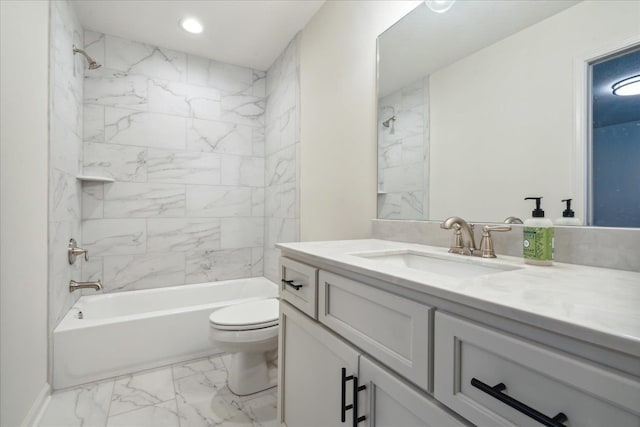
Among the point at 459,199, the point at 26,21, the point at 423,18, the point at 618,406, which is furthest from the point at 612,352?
the point at 26,21

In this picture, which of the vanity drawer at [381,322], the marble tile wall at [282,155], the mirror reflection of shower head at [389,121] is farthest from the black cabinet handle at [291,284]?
the marble tile wall at [282,155]

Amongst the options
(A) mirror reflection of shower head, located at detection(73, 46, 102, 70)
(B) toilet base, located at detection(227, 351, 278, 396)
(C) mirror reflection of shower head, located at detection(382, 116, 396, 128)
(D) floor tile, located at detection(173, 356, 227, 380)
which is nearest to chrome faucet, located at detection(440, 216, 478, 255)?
(C) mirror reflection of shower head, located at detection(382, 116, 396, 128)

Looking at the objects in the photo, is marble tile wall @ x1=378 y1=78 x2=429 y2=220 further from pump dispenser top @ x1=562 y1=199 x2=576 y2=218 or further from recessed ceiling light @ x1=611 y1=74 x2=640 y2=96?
recessed ceiling light @ x1=611 y1=74 x2=640 y2=96

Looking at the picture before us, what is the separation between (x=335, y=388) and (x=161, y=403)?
133 centimetres

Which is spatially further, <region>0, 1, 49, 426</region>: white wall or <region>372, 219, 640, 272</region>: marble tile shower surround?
<region>0, 1, 49, 426</region>: white wall

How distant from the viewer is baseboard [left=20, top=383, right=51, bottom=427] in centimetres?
141

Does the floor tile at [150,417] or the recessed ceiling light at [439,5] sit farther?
the floor tile at [150,417]

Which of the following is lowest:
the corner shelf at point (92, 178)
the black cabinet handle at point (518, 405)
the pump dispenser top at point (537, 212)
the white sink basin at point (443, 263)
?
the black cabinet handle at point (518, 405)

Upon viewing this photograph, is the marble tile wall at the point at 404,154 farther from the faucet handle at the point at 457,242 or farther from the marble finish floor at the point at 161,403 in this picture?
the marble finish floor at the point at 161,403

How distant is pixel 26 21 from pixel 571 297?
2.25 meters

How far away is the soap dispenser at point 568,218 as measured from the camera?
899 millimetres

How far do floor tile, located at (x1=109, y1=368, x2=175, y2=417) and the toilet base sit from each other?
14.0 inches

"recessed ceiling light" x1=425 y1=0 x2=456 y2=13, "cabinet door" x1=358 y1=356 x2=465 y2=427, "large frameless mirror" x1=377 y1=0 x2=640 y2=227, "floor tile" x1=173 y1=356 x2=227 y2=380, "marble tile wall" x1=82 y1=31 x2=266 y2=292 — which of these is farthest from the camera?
"marble tile wall" x1=82 y1=31 x2=266 y2=292

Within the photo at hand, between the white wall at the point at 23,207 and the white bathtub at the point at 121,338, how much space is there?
0.15 meters
